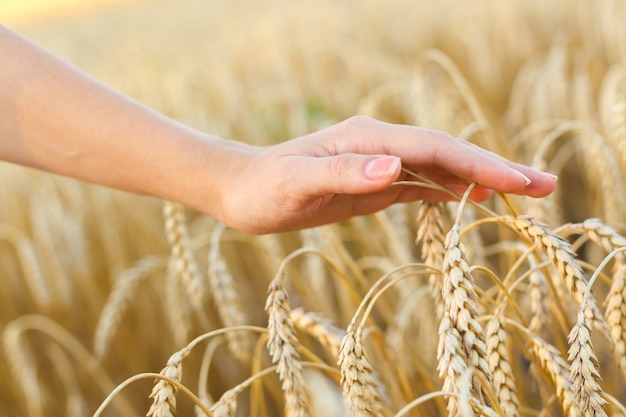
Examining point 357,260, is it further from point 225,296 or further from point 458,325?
point 458,325

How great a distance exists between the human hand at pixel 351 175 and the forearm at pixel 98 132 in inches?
2.8

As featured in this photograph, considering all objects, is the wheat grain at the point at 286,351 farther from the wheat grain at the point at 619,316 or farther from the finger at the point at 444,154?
the wheat grain at the point at 619,316

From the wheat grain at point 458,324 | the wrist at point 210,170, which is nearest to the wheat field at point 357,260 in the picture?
the wheat grain at point 458,324

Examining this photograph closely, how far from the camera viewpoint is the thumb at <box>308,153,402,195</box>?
67 centimetres

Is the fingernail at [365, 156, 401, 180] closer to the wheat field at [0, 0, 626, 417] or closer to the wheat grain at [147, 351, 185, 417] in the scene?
the wheat field at [0, 0, 626, 417]

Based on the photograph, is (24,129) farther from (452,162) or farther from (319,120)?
Answer: (319,120)

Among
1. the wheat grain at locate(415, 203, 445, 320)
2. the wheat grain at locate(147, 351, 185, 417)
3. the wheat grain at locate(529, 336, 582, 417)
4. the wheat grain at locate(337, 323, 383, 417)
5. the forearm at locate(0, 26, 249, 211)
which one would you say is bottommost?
the wheat grain at locate(529, 336, 582, 417)

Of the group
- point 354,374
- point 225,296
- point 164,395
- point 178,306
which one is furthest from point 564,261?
point 178,306

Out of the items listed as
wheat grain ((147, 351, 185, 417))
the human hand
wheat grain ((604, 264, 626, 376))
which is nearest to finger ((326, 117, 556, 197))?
the human hand

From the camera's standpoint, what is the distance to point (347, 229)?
1.79m

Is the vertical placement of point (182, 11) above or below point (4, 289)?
above

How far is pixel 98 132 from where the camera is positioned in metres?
Result: 0.95

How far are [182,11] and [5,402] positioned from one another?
Result: 4179mm

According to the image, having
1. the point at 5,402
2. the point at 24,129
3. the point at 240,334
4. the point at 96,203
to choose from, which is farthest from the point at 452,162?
the point at 96,203
